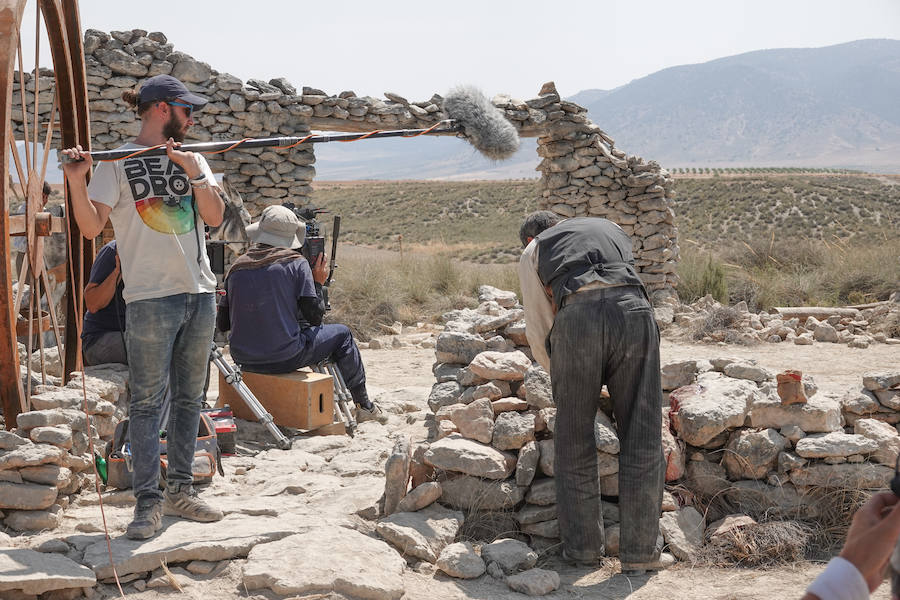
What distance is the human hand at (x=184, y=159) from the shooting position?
313cm

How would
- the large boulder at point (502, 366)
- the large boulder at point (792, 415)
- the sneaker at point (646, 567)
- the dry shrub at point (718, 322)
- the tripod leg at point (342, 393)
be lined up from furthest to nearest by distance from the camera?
the dry shrub at point (718, 322), the tripod leg at point (342, 393), the large boulder at point (502, 366), the large boulder at point (792, 415), the sneaker at point (646, 567)

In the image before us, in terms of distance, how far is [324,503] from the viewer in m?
4.00

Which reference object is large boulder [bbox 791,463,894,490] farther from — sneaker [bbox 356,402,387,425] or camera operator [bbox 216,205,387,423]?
camera operator [bbox 216,205,387,423]

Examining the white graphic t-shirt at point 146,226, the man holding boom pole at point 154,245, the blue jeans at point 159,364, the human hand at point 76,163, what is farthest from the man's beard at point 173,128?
the blue jeans at point 159,364

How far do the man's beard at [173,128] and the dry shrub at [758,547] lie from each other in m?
3.03

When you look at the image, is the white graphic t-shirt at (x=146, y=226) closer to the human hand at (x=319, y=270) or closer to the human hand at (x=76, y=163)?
the human hand at (x=76, y=163)

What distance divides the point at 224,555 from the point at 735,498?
2.55 meters

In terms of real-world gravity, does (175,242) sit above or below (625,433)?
above

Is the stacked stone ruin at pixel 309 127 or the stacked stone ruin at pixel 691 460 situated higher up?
the stacked stone ruin at pixel 309 127

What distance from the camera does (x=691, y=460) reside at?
4.22 m

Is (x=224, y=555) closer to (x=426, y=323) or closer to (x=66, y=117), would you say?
(x=66, y=117)

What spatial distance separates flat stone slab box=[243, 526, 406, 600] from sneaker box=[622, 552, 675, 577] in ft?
3.30

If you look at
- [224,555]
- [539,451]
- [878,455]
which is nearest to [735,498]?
[878,455]

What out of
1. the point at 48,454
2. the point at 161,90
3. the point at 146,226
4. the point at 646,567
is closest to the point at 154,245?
the point at 146,226
